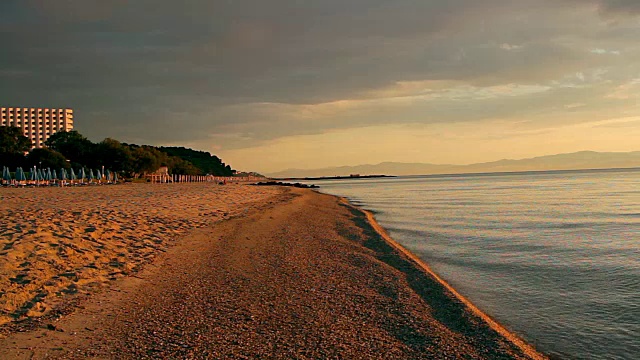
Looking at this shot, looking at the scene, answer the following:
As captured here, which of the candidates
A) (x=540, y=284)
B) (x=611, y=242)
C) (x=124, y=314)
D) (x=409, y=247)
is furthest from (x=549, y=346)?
(x=611, y=242)

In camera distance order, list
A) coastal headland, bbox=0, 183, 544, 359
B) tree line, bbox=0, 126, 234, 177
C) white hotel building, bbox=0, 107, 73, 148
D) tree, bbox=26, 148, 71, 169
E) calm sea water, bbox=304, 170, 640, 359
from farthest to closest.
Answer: white hotel building, bbox=0, 107, 73, 148, tree line, bbox=0, 126, 234, 177, tree, bbox=26, 148, 71, 169, calm sea water, bbox=304, 170, 640, 359, coastal headland, bbox=0, 183, 544, 359

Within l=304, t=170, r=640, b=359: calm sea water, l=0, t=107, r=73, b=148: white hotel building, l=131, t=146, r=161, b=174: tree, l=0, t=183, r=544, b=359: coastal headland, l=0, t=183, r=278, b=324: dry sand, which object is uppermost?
l=0, t=107, r=73, b=148: white hotel building

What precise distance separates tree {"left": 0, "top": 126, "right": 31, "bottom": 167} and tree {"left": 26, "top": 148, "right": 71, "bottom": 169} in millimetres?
5271

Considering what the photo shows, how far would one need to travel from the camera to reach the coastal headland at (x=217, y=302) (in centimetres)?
632

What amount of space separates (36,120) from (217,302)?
22179cm

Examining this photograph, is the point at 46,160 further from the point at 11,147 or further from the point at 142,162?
the point at 142,162

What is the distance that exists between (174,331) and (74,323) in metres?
1.68

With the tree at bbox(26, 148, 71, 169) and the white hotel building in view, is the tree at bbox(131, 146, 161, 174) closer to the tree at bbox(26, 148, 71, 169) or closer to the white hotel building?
the tree at bbox(26, 148, 71, 169)

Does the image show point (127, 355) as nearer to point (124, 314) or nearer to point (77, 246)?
point (124, 314)

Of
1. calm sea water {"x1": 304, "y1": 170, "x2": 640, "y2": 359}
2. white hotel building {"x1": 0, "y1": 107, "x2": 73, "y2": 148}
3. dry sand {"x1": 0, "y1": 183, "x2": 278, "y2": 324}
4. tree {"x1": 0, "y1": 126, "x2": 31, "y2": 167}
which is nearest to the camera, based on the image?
calm sea water {"x1": 304, "y1": 170, "x2": 640, "y2": 359}

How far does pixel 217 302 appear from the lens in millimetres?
8352

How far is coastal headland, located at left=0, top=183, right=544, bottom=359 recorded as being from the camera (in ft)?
20.7

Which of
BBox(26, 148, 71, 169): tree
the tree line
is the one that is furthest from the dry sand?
the tree line

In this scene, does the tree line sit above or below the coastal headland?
above
